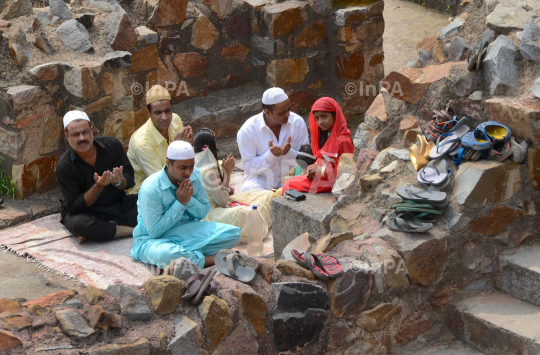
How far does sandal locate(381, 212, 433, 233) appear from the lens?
3.01 m

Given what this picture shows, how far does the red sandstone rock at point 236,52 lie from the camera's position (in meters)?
5.97

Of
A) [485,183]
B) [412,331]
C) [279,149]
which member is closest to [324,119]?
[279,149]

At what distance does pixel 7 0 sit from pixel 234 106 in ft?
7.23

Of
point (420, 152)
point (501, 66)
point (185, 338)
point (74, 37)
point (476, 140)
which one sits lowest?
point (185, 338)

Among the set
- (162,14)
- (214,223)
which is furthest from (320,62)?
(214,223)

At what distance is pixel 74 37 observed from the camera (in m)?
4.90

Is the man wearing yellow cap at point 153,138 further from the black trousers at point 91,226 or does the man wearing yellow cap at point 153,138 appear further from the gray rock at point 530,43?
the gray rock at point 530,43

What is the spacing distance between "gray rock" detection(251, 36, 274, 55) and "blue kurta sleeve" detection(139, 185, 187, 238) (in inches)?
105

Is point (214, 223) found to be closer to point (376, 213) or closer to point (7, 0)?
point (376, 213)

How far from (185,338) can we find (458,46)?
263 cm

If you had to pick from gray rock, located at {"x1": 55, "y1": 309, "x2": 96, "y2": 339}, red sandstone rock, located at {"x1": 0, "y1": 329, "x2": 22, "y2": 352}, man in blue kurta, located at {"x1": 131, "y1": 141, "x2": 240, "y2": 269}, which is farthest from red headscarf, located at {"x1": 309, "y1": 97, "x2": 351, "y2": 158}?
red sandstone rock, located at {"x1": 0, "y1": 329, "x2": 22, "y2": 352}

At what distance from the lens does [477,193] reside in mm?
3146

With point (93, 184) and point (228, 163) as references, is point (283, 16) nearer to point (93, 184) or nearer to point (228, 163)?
point (228, 163)

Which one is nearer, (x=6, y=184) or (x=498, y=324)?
(x=498, y=324)
